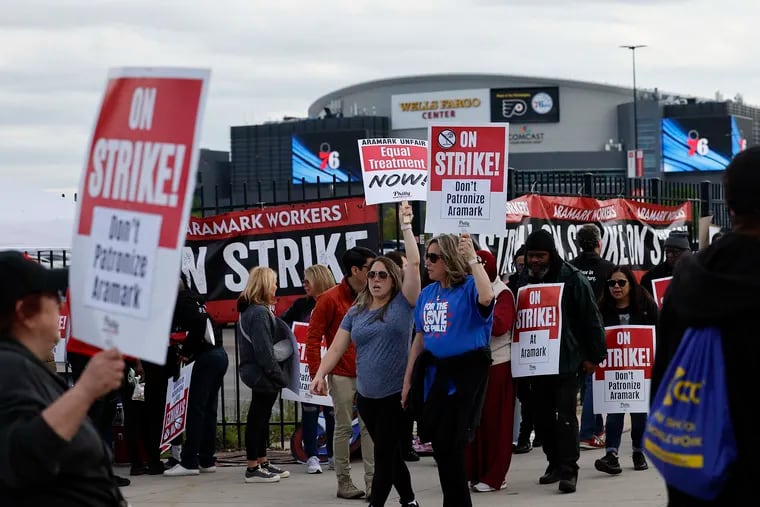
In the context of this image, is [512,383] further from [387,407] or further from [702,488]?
[702,488]

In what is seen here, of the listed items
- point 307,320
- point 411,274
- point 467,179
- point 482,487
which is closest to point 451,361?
point 411,274

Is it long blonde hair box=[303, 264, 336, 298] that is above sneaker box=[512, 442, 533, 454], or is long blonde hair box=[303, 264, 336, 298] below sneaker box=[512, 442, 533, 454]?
above

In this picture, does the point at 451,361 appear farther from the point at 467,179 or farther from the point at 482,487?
the point at 467,179

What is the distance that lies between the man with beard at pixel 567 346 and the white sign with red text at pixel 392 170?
2032 mm

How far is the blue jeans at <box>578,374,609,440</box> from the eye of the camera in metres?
11.7

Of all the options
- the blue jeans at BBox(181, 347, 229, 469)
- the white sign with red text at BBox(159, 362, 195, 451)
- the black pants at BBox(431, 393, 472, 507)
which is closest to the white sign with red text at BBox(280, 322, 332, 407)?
the blue jeans at BBox(181, 347, 229, 469)

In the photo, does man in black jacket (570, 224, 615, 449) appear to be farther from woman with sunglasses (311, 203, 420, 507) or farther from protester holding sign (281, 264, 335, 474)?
woman with sunglasses (311, 203, 420, 507)

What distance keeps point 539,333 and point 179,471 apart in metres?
3.39

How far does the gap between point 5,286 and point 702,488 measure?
217 cm

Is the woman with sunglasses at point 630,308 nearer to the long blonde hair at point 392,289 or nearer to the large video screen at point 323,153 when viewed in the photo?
the long blonde hair at point 392,289

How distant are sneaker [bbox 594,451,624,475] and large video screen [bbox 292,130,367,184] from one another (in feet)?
299

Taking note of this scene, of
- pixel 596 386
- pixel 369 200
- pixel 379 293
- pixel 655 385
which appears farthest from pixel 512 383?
pixel 655 385

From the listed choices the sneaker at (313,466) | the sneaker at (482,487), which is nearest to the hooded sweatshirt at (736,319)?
the sneaker at (482,487)

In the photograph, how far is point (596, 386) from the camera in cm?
1056
